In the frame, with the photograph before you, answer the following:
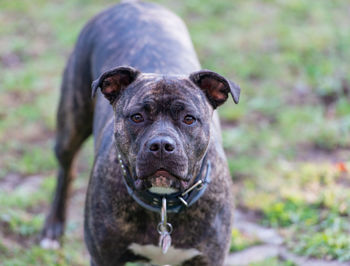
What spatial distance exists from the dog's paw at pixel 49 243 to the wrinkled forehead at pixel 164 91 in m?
1.95

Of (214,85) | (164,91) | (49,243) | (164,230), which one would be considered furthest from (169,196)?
(49,243)

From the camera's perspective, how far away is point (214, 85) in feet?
12.0

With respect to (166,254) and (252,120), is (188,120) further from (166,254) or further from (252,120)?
(252,120)

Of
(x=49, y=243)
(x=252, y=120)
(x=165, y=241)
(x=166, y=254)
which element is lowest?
(x=49, y=243)

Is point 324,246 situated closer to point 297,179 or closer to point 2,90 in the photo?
point 297,179

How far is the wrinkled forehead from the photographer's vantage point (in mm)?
3351

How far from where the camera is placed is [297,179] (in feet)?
17.6

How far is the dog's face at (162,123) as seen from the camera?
3137mm

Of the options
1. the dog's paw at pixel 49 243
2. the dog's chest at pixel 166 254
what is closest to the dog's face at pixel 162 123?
the dog's chest at pixel 166 254

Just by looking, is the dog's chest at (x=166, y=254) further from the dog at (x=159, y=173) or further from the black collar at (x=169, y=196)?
the black collar at (x=169, y=196)

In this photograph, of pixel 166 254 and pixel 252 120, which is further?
pixel 252 120

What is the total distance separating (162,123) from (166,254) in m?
0.85

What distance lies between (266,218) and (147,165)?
2111 mm

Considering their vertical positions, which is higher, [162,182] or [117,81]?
[117,81]
